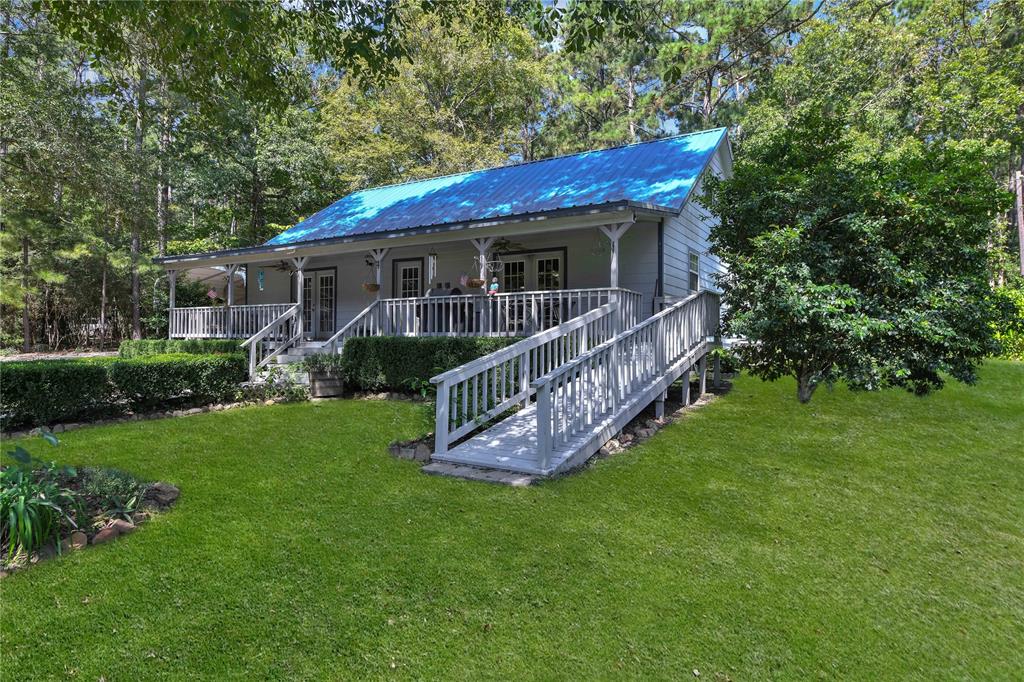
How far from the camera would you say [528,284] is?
1219 centimetres

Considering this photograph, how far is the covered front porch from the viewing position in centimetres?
977

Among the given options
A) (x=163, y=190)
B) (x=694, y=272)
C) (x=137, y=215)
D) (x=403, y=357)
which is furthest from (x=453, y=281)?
(x=163, y=190)

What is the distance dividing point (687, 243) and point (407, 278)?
7.14 meters

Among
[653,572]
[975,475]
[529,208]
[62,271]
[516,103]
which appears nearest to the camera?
[653,572]

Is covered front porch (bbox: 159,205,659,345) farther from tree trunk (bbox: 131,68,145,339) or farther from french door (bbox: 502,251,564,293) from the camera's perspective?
tree trunk (bbox: 131,68,145,339)

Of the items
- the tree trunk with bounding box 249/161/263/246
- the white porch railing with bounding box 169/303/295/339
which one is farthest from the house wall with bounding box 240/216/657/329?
the tree trunk with bounding box 249/161/263/246

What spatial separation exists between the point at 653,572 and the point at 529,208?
9.36 m

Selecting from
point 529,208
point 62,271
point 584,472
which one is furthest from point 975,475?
point 62,271

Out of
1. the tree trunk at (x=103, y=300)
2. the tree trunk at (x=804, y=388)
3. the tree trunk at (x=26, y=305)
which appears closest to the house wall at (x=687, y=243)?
the tree trunk at (x=804, y=388)

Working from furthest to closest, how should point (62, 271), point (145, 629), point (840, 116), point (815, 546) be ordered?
1. point (62, 271)
2. point (840, 116)
3. point (815, 546)
4. point (145, 629)

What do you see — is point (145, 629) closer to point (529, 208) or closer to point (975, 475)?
point (975, 475)

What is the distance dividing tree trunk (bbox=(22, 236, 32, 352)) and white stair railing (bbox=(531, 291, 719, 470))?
66.5 ft

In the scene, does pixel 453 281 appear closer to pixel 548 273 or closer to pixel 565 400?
pixel 548 273

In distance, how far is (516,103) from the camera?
25.7 metres
